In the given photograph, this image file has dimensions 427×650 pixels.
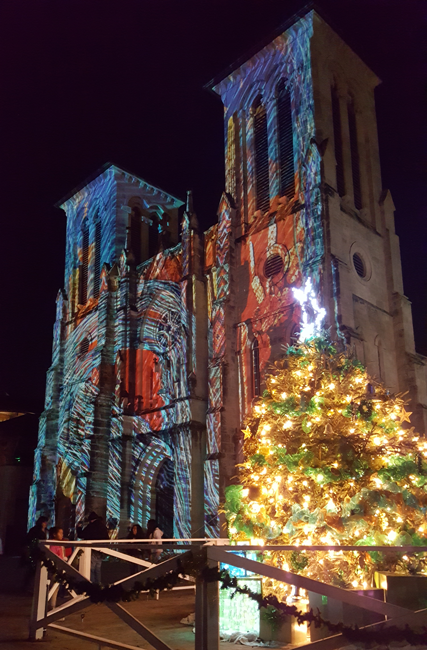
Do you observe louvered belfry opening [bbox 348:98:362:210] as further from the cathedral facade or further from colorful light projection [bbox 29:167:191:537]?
colorful light projection [bbox 29:167:191:537]

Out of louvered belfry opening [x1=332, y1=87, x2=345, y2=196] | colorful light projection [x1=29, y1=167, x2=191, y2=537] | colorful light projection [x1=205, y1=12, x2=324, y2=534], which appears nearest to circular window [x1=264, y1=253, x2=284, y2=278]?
colorful light projection [x1=205, y1=12, x2=324, y2=534]

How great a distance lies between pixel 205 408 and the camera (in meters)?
23.7

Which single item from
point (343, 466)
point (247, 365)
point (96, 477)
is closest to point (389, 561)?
point (343, 466)

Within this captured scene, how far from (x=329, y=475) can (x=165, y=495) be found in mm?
18714

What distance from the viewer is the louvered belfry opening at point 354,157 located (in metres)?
24.4

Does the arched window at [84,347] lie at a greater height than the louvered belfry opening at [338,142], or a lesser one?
lesser

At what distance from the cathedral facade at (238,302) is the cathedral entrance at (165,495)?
0.06m

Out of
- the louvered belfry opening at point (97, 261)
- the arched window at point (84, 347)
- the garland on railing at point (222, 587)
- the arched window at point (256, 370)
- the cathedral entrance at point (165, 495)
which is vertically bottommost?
the garland on railing at point (222, 587)

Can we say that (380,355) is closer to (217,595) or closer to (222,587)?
(217,595)

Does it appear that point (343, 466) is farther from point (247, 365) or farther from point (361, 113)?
point (361, 113)

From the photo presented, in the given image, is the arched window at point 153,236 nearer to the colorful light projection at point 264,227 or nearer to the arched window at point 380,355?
the colorful light projection at point 264,227

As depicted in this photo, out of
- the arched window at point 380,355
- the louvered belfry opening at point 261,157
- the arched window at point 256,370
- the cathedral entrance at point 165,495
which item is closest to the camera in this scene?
the arched window at point 380,355

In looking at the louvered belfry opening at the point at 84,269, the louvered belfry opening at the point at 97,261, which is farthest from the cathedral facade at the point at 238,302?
the louvered belfry opening at the point at 84,269

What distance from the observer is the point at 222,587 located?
5.36m
